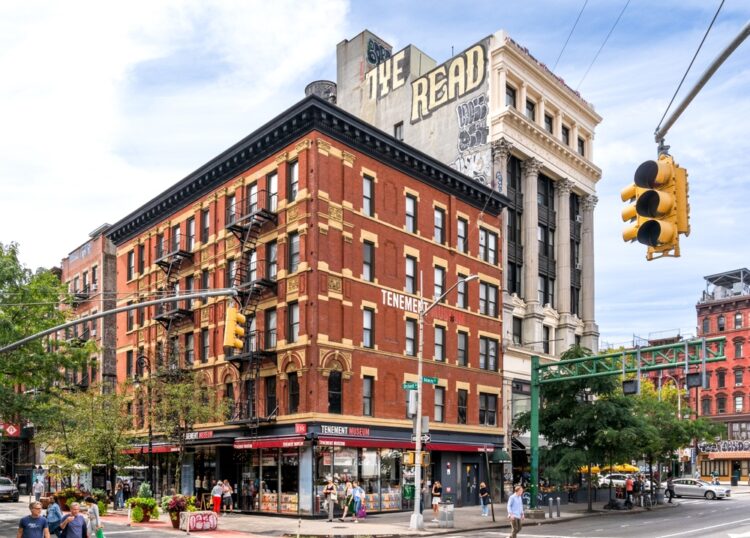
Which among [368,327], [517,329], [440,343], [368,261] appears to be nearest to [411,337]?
[440,343]

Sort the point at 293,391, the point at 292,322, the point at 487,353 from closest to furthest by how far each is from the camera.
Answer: the point at 293,391 → the point at 292,322 → the point at 487,353

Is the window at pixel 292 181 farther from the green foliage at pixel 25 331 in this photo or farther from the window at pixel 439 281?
the green foliage at pixel 25 331

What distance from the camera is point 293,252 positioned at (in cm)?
3941

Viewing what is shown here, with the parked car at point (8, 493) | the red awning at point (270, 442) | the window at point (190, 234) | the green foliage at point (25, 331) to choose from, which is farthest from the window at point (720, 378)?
the green foliage at point (25, 331)

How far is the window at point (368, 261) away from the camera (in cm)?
4094

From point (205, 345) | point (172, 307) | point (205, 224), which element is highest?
point (205, 224)

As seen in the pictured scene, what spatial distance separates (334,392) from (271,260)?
7.79m

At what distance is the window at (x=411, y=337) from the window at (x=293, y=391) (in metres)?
7.18

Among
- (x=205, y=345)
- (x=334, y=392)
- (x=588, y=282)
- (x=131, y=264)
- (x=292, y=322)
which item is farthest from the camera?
(x=588, y=282)

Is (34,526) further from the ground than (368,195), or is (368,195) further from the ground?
(368,195)

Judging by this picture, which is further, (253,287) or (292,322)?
(253,287)

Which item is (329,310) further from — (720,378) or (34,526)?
(720,378)

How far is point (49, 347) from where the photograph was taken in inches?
1608

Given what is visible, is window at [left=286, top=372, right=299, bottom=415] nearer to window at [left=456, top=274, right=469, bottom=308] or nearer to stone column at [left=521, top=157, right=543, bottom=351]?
window at [left=456, top=274, right=469, bottom=308]
